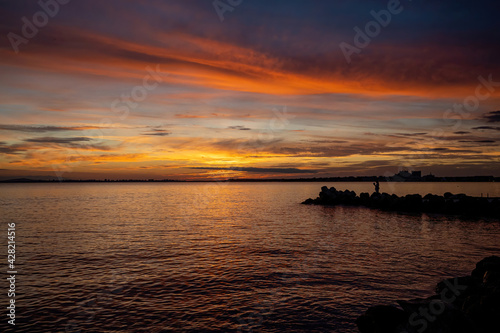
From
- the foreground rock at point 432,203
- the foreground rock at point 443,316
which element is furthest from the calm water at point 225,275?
the foreground rock at point 432,203

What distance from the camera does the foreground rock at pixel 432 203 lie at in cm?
5257

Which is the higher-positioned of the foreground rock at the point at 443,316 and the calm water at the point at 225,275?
the foreground rock at the point at 443,316

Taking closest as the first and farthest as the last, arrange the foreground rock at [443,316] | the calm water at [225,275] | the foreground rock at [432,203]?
the foreground rock at [443,316], the calm water at [225,275], the foreground rock at [432,203]

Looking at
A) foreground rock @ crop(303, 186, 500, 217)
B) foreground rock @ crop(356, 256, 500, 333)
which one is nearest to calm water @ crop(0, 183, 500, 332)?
foreground rock @ crop(356, 256, 500, 333)

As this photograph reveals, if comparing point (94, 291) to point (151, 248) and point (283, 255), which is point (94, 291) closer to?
point (151, 248)

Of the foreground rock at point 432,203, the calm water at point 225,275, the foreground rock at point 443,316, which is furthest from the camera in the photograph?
the foreground rock at point 432,203

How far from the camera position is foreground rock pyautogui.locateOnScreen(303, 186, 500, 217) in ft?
172

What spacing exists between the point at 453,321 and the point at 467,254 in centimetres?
1801

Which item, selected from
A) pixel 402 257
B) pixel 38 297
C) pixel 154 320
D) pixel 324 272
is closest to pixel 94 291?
pixel 38 297

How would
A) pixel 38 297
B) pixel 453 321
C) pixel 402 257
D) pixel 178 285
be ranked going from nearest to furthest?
pixel 453 321
pixel 38 297
pixel 178 285
pixel 402 257

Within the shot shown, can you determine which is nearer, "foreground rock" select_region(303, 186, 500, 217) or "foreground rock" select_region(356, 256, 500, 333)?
"foreground rock" select_region(356, 256, 500, 333)

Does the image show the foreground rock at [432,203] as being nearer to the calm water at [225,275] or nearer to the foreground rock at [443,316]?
the calm water at [225,275]

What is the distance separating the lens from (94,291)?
54.0 ft

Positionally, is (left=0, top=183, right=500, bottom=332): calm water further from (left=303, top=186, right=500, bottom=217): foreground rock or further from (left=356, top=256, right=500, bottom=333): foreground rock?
(left=303, top=186, right=500, bottom=217): foreground rock
